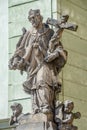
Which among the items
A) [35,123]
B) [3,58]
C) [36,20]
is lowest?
[35,123]

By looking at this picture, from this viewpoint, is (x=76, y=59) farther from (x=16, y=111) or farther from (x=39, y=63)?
(x=16, y=111)

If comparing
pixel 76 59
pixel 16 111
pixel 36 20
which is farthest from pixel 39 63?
pixel 76 59

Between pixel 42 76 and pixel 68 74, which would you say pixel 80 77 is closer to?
pixel 68 74

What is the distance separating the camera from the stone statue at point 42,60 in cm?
909

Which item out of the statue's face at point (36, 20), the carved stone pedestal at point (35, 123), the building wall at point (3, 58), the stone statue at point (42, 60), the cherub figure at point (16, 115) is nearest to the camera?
the carved stone pedestal at point (35, 123)

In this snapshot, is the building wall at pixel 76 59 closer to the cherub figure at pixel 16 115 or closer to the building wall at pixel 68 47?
the building wall at pixel 68 47

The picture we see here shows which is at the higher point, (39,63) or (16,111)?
(39,63)

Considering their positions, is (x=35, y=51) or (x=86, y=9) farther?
(x=86, y=9)

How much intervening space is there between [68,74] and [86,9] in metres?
1.56

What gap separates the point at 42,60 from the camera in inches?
365

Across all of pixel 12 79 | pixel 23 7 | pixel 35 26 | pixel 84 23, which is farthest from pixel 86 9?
pixel 35 26

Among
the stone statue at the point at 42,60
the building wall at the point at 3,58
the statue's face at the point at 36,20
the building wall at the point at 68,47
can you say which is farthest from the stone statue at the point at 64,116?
the building wall at the point at 3,58

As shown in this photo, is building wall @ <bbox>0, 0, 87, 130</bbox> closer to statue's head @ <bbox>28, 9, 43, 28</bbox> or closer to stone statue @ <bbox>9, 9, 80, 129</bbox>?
stone statue @ <bbox>9, 9, 80, 129</bbox>

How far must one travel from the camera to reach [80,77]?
12180mm
